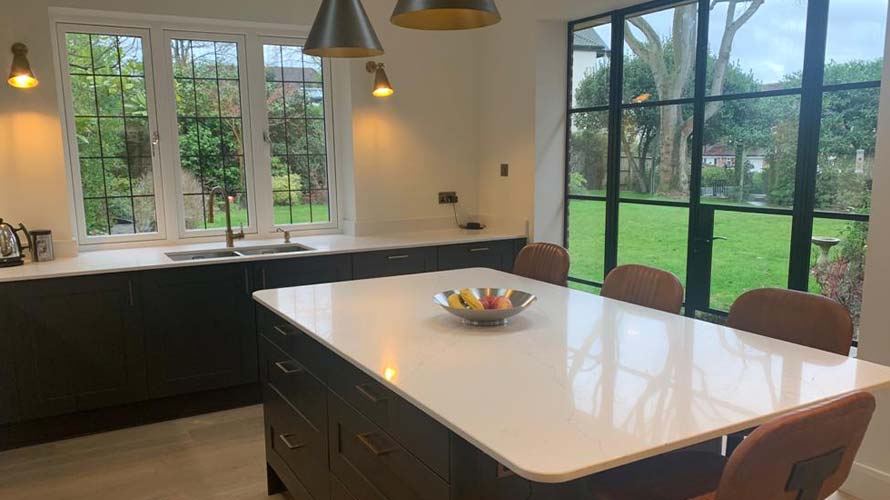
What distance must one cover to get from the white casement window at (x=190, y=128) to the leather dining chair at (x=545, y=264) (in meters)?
2.01

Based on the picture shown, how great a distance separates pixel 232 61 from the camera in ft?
14.4

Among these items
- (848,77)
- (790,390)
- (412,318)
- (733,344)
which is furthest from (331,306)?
(848,77)

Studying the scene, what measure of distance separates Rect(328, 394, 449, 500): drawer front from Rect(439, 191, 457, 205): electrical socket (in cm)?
308

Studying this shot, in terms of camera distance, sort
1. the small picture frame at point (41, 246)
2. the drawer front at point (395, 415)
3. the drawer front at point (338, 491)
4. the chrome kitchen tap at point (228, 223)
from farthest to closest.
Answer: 1. the chrome kitchen tap at point (228, 223)
2. the small picture frame at point (41, 246)
3. the drawer front at point (338, 491)
4. the drawer front at point (395, 415)

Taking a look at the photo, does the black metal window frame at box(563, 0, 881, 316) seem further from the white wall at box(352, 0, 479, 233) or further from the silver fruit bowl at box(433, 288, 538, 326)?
the silver fruit bowl at box(433, 288, 538, 326)

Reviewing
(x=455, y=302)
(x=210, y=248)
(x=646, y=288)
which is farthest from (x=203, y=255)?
(x=646, y=288)

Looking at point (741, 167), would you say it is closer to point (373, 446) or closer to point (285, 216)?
point (373, 446)

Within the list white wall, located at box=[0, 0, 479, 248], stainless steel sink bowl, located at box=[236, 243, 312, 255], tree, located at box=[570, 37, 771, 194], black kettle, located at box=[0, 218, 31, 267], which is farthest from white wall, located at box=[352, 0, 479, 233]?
black kettle, located at box=[0, 218, 31, 267]

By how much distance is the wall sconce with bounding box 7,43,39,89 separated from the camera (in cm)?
345

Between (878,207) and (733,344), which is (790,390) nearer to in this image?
(733,344)

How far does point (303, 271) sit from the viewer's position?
12.9 feet

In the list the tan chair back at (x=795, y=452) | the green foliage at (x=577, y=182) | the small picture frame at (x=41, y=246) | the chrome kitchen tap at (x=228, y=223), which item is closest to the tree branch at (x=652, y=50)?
the green foliage at (x=577, y=182)

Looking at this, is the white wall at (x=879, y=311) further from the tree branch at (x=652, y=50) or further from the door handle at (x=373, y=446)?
the door handle at (x=373, y=446)

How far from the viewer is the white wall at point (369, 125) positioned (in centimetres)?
365
